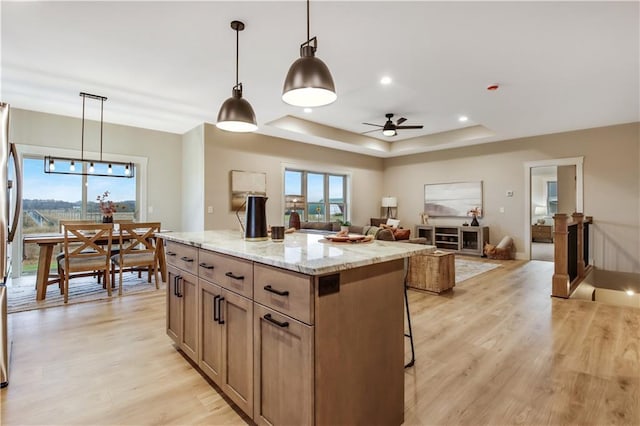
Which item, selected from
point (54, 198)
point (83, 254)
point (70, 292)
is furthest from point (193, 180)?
point (70, 292)

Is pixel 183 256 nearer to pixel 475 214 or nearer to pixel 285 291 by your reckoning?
pixel 285 291

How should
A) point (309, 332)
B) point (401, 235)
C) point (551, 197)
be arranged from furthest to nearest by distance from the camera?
point (551, 197) → point (401, 235) → point (309, 332)

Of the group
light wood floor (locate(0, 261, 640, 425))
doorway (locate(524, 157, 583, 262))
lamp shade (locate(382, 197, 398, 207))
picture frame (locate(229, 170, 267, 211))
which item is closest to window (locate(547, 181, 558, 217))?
doorway (locate(524, 157, 583, 262))

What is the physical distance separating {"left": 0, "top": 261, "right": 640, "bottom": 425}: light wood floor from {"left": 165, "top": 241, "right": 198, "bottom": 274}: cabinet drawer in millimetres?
722

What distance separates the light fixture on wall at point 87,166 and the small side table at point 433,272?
15.7 ft

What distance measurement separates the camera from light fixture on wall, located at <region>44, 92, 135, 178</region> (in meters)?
4.55

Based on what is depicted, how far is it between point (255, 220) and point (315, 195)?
5.71 metres

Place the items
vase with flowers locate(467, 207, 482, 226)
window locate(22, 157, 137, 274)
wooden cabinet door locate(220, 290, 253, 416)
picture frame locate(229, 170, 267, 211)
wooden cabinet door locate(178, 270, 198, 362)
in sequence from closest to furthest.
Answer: wooden cabinet door locate(220, 290, 253, 416)
wooden cabinet door locate(178, 270, 198, 362)
window locate(22, 157, 137, 274)
picture frame locate(229, 170, 267, 211)
vase with flowers locate(467, 207, 482, 226)

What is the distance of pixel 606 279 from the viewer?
581 cm

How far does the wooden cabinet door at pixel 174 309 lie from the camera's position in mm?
2379

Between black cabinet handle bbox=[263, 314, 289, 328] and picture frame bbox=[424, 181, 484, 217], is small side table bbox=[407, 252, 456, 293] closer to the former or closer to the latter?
black cabinet handle bbox=[263, 314, 289, 328]

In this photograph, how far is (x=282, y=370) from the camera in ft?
4.55

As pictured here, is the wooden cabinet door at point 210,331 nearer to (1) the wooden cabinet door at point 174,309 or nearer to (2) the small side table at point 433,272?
(1) the wooden cabinet door at point 174,309

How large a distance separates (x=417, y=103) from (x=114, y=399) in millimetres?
5109
